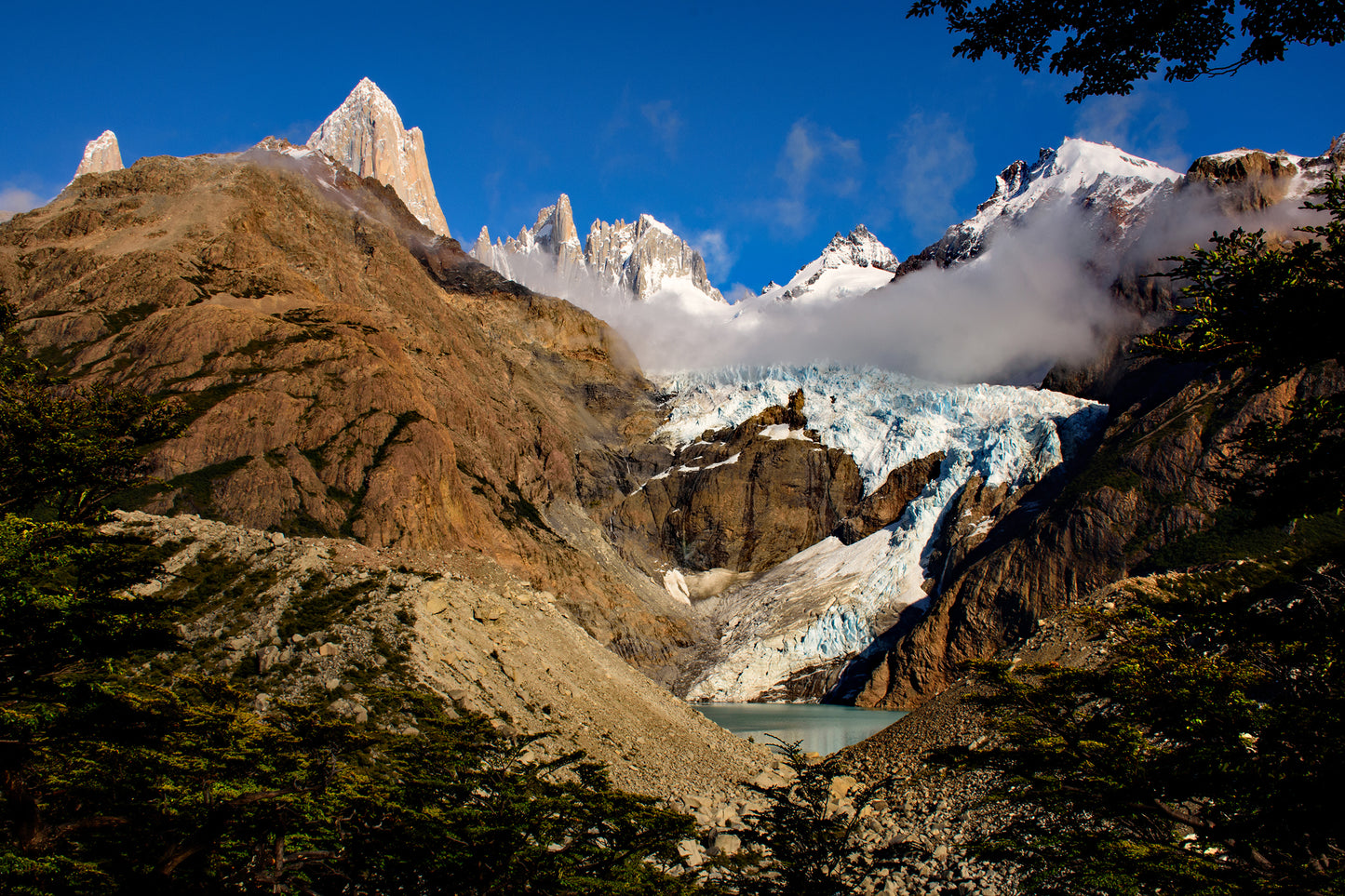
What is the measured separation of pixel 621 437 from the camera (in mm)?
189250

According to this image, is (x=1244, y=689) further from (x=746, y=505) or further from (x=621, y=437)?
(x=621, y=437)

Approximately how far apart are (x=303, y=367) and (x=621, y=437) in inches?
4060

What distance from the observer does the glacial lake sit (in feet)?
226

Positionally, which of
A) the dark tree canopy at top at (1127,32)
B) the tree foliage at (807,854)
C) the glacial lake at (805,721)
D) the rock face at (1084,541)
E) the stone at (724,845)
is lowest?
the glacial lake at (805,721)

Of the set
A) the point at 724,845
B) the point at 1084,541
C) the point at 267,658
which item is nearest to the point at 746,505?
the point at 1084,541

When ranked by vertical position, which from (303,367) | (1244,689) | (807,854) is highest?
(303,367)

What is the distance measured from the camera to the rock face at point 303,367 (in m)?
79.1

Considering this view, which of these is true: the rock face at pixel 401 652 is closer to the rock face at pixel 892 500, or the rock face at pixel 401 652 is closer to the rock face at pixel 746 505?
the rock face at pixel 746 505

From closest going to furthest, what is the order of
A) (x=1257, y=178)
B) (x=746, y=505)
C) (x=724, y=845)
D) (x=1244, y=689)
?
1. (x=1244, y=689)
2. (x=724, y=845)
3. (x=1257, y=178)
4. (x=746, y=505)

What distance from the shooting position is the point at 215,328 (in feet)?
296

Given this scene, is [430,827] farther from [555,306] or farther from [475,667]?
[555,306]

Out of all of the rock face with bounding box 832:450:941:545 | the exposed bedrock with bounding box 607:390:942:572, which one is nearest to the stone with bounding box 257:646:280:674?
the exposed bedrock with bounding box 607:390:942:572

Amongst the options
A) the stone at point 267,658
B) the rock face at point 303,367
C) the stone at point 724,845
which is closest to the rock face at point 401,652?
the stone at point 267,658

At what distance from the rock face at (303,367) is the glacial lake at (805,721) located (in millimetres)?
20504
